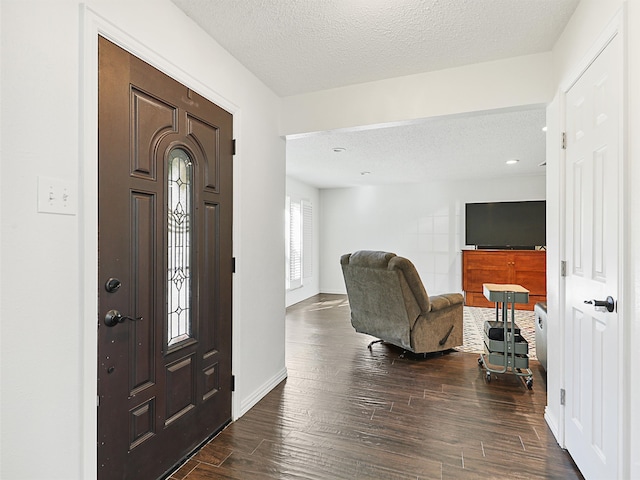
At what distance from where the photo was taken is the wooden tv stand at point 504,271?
5938mm

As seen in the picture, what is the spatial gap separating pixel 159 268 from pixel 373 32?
1848 mm

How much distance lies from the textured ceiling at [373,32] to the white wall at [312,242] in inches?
161

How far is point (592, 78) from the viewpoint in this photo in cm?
167

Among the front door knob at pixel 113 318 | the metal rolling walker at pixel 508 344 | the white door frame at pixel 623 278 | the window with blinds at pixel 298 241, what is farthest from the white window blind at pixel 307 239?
the white door frame at pixel 623 278

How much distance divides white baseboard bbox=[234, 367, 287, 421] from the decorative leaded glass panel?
2.66 feet

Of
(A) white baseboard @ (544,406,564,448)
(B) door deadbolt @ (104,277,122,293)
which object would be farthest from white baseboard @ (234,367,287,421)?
(A) white baseboard @ (544,406,564,448)

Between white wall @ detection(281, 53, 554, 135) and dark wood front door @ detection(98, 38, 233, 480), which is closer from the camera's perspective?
dark wood front door @ detection(98, 38, 233, 480)

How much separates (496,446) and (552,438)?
1.29 feet

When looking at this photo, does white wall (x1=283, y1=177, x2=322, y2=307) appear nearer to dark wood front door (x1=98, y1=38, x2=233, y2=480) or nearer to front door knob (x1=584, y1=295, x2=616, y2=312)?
dark wood front door (x1=98, y1=38, x2=233, y2=480)

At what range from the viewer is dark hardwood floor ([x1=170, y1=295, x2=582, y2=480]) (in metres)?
1.88

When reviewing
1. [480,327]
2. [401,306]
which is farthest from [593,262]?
[480,327]

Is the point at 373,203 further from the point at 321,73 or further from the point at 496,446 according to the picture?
the point at 496,446

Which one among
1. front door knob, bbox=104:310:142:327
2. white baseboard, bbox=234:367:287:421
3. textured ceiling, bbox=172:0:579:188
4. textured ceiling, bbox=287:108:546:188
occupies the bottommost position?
white baseboard, bbox=234:367:287:421
